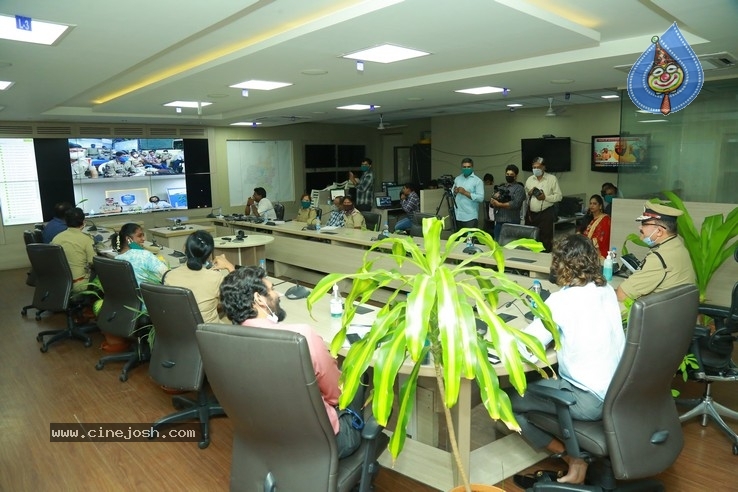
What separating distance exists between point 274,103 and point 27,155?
183 inches

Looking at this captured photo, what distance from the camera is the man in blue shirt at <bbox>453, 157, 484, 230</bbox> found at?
7.02 meters

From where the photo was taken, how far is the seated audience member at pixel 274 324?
79.5 inches

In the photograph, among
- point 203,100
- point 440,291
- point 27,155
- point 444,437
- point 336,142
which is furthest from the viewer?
point 336,142

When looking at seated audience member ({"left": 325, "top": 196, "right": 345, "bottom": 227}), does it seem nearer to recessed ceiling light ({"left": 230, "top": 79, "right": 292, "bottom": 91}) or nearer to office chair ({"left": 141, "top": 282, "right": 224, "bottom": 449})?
recessed ceiling light ({"left": 230, "top": 79, "right": 292, "bottom": 91})

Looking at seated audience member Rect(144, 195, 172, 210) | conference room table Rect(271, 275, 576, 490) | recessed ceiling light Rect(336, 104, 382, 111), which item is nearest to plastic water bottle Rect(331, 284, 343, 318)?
conference room table Rect(271, 275, 576, 490)

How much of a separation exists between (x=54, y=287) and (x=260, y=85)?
9.80 ft

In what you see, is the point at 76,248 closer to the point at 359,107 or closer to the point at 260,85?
the point at 260,85

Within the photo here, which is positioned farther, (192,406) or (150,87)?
(150,87)

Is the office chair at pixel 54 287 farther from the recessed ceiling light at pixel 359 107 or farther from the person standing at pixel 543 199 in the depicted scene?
the person standing at pixel 543 199

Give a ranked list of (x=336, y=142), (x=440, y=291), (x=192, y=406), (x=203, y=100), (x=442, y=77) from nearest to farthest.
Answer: (x=440, y=291) < (x=192, y=406) < (x=442, y=77) < (x=203, y=100) < (x=336, y=142)

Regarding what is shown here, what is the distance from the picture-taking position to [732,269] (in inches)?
183

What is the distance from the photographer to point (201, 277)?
3.24m

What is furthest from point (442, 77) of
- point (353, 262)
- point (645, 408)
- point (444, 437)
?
point (645, 408)

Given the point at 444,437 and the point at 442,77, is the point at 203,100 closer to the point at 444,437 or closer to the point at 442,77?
the point at 442,77
